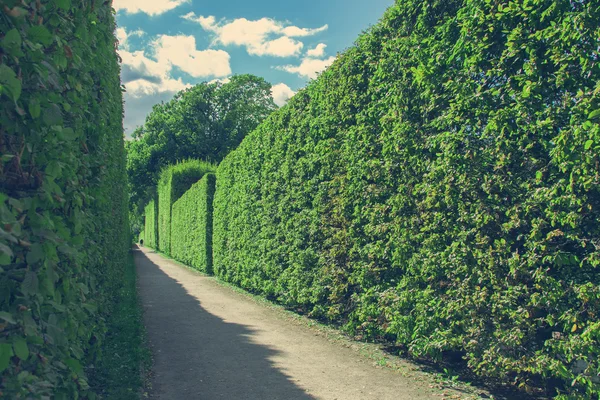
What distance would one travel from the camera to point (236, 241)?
48.4ft

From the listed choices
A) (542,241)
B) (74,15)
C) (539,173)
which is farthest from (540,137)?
(74,15)

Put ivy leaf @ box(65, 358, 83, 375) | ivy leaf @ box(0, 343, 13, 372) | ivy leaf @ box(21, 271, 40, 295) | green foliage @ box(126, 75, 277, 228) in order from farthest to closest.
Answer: green foliage @ box(126, 75, 277, 228) < ivy leaf @ box(65, 358, 83, 375) < ivy leaf @ box(21, 271, 40, 295) < ivy leaf @ box(0, 343, 13, 372)

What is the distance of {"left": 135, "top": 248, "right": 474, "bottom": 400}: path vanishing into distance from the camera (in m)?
5.23

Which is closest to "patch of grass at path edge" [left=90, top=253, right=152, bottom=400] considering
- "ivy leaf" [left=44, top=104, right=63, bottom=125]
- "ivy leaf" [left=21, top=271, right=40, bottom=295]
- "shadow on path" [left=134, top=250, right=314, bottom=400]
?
"shadow on path" [left=134, top=250, right=314, bottom=400]

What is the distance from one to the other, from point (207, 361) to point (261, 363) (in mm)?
759

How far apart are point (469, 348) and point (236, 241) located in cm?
1041

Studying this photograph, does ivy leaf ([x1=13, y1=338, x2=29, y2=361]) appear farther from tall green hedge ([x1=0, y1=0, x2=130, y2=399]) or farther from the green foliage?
the green foliage

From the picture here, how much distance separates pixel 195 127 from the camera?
49750mm

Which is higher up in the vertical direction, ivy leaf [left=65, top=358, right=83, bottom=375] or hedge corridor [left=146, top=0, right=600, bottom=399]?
hedge corridor [left=146, top=0, right=600, bottom=399]

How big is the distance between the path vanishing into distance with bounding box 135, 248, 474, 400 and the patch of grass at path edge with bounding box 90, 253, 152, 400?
0.19 m

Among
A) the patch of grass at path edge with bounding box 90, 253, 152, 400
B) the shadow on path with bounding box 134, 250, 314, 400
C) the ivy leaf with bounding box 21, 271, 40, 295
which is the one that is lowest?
the shadow on path with bounding box 134, 250, 314, 400

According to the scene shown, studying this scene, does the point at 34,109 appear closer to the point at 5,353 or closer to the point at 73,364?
the point at 5,353

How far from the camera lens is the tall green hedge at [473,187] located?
4.29 meters

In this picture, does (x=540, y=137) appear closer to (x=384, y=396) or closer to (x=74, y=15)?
(x=384, y=396)
